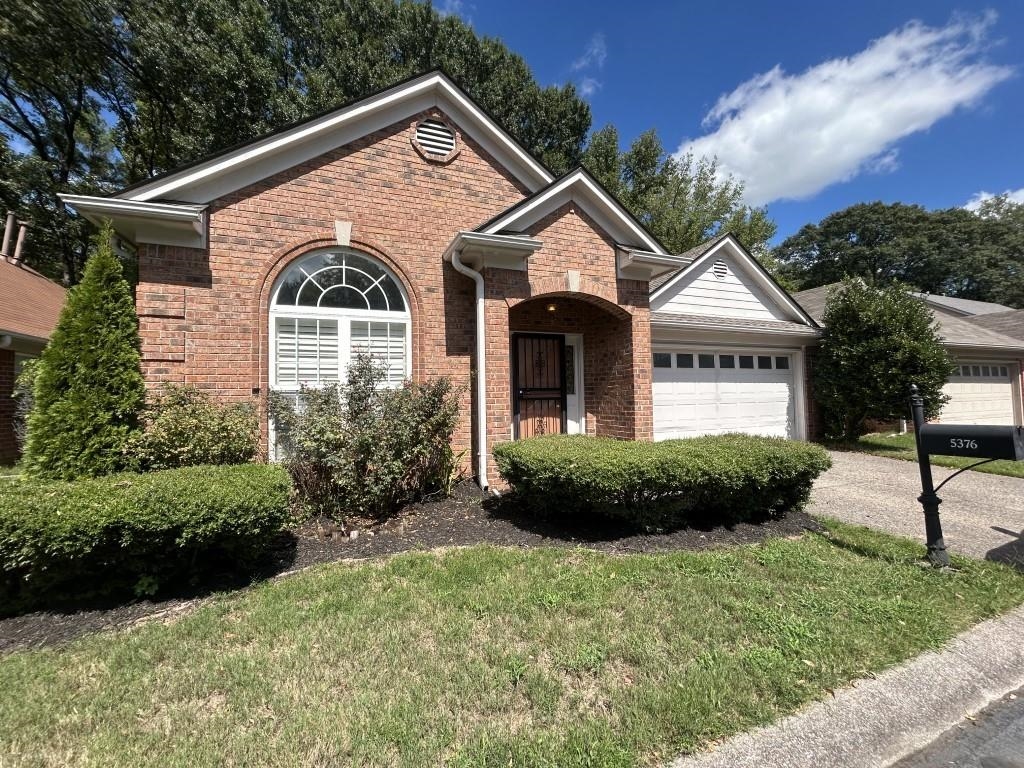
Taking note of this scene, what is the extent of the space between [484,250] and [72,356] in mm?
4845

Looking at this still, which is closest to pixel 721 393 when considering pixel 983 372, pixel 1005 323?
pixel 983 372

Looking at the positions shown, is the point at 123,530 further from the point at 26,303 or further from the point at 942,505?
the point at 26,303

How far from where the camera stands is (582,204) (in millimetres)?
7398

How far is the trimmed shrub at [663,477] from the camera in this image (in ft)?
15.7

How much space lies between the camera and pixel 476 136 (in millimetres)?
7809

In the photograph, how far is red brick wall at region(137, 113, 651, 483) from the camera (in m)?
5.90

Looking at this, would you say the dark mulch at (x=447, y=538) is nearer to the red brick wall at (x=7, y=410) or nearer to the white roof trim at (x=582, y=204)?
the white roof trim at (x=582, y=204)

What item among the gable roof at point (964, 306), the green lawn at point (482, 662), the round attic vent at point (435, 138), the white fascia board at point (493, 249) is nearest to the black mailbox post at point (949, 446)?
the green lawn at point (482, 662)

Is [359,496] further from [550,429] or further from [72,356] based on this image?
[550,429]

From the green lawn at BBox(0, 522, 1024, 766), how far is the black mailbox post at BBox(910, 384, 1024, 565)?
35 cm

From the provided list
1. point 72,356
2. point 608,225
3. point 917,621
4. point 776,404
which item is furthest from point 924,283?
point 72,356

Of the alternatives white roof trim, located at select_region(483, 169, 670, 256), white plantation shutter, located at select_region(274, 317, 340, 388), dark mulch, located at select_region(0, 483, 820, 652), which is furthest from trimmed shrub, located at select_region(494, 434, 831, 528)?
white roof trim, located at select_region(483, 169, 670, 256)

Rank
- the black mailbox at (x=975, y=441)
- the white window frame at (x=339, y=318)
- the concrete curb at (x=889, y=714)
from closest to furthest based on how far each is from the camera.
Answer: the concrete curb at (x=889, y=714) < the black mailbox at (x=975, y=441) < the white window frame at (x=339, y=318)

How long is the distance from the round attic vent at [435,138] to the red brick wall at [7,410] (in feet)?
33.0
